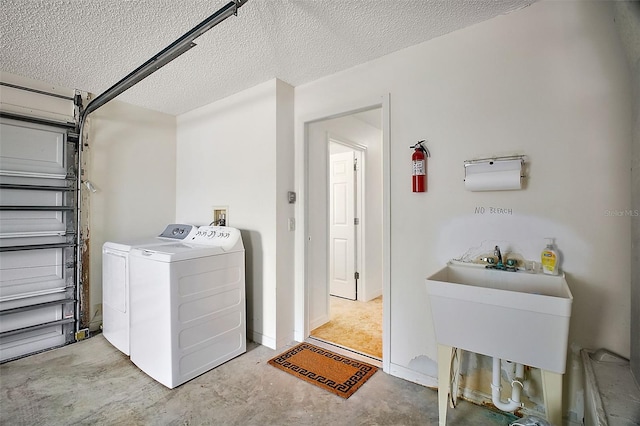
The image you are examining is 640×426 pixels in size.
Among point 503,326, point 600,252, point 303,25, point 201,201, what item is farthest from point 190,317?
point 600,252

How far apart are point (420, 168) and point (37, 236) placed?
10.8 feet

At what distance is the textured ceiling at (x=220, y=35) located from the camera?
5.49 ft

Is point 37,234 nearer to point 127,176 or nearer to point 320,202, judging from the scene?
point 127,176

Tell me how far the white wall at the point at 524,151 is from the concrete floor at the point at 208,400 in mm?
314

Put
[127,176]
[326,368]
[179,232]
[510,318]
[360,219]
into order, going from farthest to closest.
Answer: [360,219] < [127,176] < [179,232] < [326,368] < [510,318]

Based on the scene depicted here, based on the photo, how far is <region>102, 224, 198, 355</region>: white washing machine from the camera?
7.80ft

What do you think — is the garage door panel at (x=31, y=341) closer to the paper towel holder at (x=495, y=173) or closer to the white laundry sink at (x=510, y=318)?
the white laundry sink at (x=510, y=318)

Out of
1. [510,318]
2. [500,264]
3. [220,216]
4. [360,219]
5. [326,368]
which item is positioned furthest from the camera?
[360,219]

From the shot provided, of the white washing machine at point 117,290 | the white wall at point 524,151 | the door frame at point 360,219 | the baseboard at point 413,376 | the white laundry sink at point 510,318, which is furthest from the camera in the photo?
the door frame at point 360,219

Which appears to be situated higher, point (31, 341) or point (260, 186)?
point (260, 186)

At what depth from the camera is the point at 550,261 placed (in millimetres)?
1533

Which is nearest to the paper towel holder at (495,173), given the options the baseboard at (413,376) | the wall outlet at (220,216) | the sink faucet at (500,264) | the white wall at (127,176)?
the sink faucet at (500,264)

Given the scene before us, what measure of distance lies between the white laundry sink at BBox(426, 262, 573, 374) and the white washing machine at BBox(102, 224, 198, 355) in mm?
2256

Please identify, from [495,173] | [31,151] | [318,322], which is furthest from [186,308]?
[495,173]
